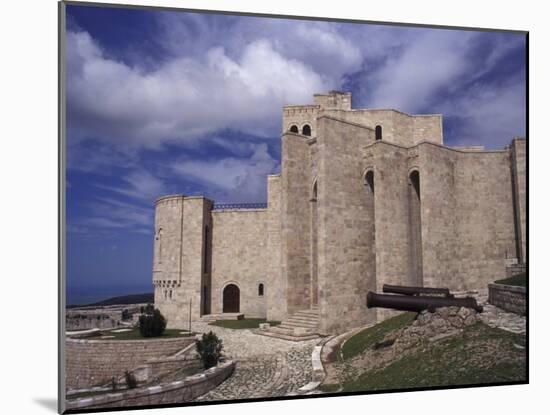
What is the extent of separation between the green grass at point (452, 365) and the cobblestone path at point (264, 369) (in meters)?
0.93

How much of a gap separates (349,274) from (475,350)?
359 centimetres

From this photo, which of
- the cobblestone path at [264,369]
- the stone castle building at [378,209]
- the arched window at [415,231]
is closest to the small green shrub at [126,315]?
the stone castle building at [378,209]

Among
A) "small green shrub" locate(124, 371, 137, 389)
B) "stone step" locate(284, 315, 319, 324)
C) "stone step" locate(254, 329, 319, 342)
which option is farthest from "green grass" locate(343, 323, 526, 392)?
"stone step" locate(284, 315, 319, 324)

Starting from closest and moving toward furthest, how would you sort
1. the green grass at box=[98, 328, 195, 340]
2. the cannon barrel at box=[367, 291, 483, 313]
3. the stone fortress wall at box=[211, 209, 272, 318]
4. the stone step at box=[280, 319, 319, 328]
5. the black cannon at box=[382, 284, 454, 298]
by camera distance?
the cannon barrel at box=[367, 291, 483, 313], the black cannon at box=[382, 284, 454, 298], the green grass at box=[98, 328, 195, 340], the stone step at box=[280, 319, 319, 328], the stone fortress wall at box=[211, 209, 272, 318]

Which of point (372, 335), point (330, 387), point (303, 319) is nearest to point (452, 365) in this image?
point (372, 335)

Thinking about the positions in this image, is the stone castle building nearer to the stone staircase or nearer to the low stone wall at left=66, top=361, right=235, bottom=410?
the stone staircase

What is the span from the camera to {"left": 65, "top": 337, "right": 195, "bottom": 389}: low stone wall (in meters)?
7.27

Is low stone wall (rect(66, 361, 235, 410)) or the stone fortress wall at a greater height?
the stone fortress wall

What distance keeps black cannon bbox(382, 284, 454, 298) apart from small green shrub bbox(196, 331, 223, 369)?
3967mm

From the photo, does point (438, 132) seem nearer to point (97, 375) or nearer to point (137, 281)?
point (137, 281)

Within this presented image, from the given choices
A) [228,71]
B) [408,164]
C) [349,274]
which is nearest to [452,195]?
[408,164]

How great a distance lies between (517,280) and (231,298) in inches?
412

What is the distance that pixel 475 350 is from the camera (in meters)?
8.26

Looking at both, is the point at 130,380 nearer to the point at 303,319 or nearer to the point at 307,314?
the point at 303,319
